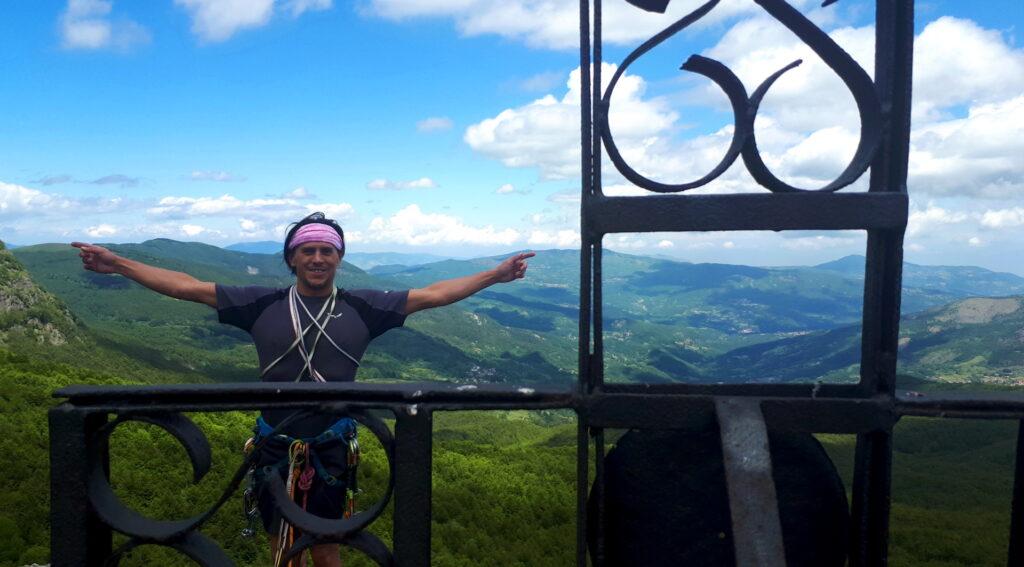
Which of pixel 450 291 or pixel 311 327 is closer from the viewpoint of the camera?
pixel 311 327

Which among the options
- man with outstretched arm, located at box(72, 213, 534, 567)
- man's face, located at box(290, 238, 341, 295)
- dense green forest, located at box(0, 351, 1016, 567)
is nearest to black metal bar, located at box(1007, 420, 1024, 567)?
man with outstretched arm, located at box(72, 213, 534, 567)

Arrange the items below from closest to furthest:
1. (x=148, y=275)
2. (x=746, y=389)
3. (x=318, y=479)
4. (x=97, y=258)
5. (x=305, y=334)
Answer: (x=746, y=389) < (x=97, y=258) < (x=148, y=275) < (x=318, y=479) < (x=305, y=334)

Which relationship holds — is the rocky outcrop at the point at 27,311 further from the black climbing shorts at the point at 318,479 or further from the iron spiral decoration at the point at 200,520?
the iron spiral decoration at the point at 200,520

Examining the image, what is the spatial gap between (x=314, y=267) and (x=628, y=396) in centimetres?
324

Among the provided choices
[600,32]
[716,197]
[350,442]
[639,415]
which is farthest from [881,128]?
[350,442]

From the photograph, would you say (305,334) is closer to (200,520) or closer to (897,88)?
(200,520)

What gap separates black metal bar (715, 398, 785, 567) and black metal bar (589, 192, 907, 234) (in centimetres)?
75

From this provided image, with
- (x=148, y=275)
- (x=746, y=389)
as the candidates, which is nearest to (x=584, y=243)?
(x=746, y=389)

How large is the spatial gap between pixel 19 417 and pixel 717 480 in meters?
21.0

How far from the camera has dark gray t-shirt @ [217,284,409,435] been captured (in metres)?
5.11

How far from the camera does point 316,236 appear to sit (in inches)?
209

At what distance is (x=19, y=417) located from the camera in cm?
1814

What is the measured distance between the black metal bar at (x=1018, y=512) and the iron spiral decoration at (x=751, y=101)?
1421mm

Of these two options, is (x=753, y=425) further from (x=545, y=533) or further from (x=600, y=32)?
(x=545, y=533)
